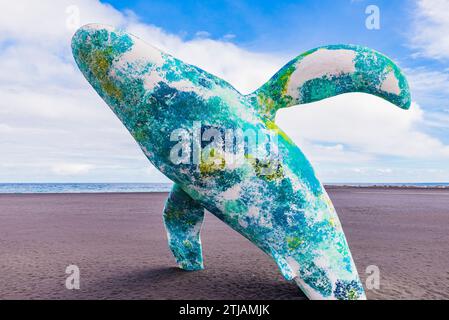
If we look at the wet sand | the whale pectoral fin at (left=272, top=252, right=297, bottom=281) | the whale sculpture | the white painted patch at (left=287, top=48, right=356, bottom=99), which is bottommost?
the wet sand

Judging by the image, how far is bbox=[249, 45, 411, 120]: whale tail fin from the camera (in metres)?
4.13

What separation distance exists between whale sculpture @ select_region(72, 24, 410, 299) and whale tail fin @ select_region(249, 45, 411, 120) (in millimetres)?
11

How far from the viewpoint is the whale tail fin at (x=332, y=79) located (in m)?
4.13

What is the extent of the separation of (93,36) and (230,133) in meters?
1.67

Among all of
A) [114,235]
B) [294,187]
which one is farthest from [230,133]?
[114,235]

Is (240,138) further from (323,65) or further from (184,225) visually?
(184,225)

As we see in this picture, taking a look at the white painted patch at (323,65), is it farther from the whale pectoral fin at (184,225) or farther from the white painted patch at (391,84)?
the whale pectoral fin at (184,225)

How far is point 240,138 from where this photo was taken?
3.82 meters

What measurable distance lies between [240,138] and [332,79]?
4.16 feet

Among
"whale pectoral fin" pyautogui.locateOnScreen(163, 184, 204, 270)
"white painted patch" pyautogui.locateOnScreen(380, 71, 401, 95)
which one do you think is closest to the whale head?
"whale pectoral fin" pyautogui.locateOnScreen(163, 184, 204, 270)

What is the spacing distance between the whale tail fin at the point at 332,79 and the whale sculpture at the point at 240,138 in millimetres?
11

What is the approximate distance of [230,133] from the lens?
3.80 metres

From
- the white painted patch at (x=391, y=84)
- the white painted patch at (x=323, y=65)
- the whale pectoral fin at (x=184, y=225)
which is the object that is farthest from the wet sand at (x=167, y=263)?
the white painted patch at (x=323, y=65)

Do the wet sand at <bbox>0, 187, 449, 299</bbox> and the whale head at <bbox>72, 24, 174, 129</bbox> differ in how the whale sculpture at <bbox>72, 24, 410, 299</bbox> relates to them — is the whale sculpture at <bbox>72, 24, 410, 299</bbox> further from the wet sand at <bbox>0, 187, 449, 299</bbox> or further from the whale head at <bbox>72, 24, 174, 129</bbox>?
the wet sand at <bbox>0, 187, 449, 299</bbox>
